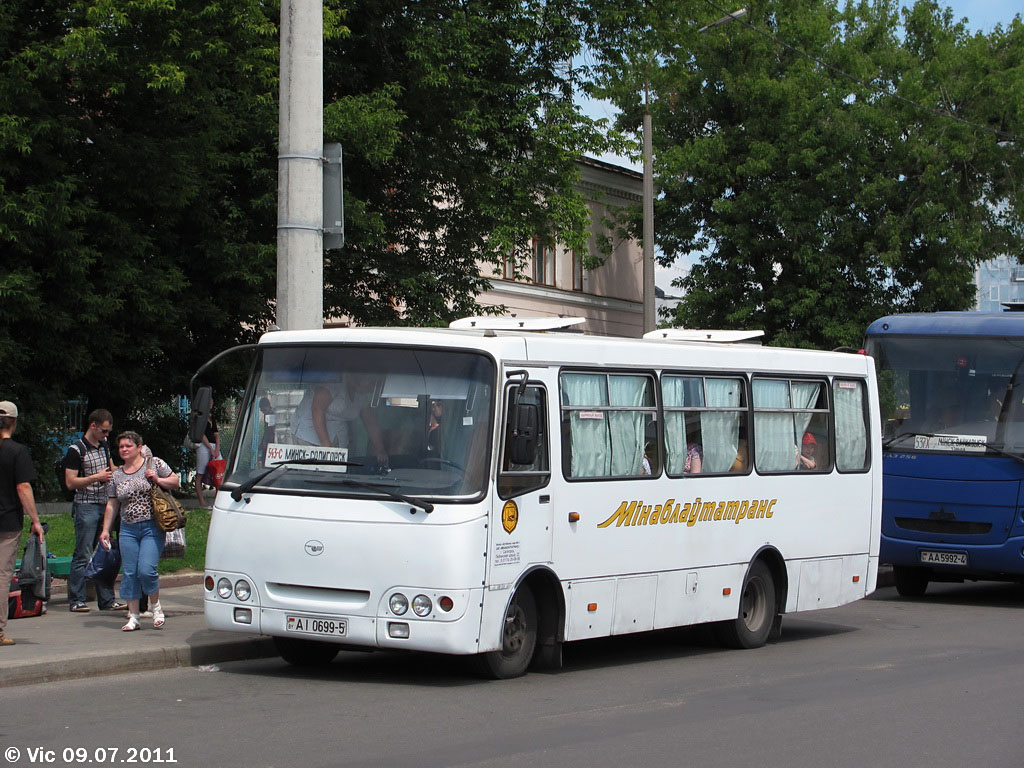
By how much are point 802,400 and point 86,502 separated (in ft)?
22.3

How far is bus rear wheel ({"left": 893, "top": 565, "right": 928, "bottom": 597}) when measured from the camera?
61.5 feet

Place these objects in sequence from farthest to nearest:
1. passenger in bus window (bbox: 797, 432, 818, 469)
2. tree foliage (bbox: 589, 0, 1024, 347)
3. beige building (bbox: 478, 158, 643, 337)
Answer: beige building (bbox: 478, 158, 643, 337) < tree foliage (bbox: 589, 0, 1024, 347) < passenger in bus window (bbox: 797, 432, 818, 469)

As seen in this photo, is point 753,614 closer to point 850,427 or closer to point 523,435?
point 850,427

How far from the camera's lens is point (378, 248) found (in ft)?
89.2

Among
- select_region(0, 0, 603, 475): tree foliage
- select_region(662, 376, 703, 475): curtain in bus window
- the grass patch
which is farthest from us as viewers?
select_region(0, 0, 603, 475): tree foliage

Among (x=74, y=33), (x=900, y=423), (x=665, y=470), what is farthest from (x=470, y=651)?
(x=74, y=33)

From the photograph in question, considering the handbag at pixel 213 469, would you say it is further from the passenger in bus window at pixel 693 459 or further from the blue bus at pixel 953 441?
the passenger in bus window at pixel 693 459

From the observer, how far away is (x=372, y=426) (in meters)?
10.4

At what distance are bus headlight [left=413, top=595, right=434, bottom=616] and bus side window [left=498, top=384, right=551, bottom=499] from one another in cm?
90

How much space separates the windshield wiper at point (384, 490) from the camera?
10000mm

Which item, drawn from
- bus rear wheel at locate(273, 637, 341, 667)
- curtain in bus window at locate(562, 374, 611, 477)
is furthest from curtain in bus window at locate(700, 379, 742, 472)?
bus rear wheel at locate(273, 637, 341, 667)

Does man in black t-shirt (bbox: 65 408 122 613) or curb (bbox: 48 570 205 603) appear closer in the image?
man in black t-shirt (bbox: 65 408 122 613)

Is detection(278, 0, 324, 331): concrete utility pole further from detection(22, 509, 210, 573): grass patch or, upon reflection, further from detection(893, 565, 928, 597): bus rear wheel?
detection(893, 565, 928, 597): bus rear wheel

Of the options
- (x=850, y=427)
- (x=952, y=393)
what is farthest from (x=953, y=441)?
(x=850, y=427)
